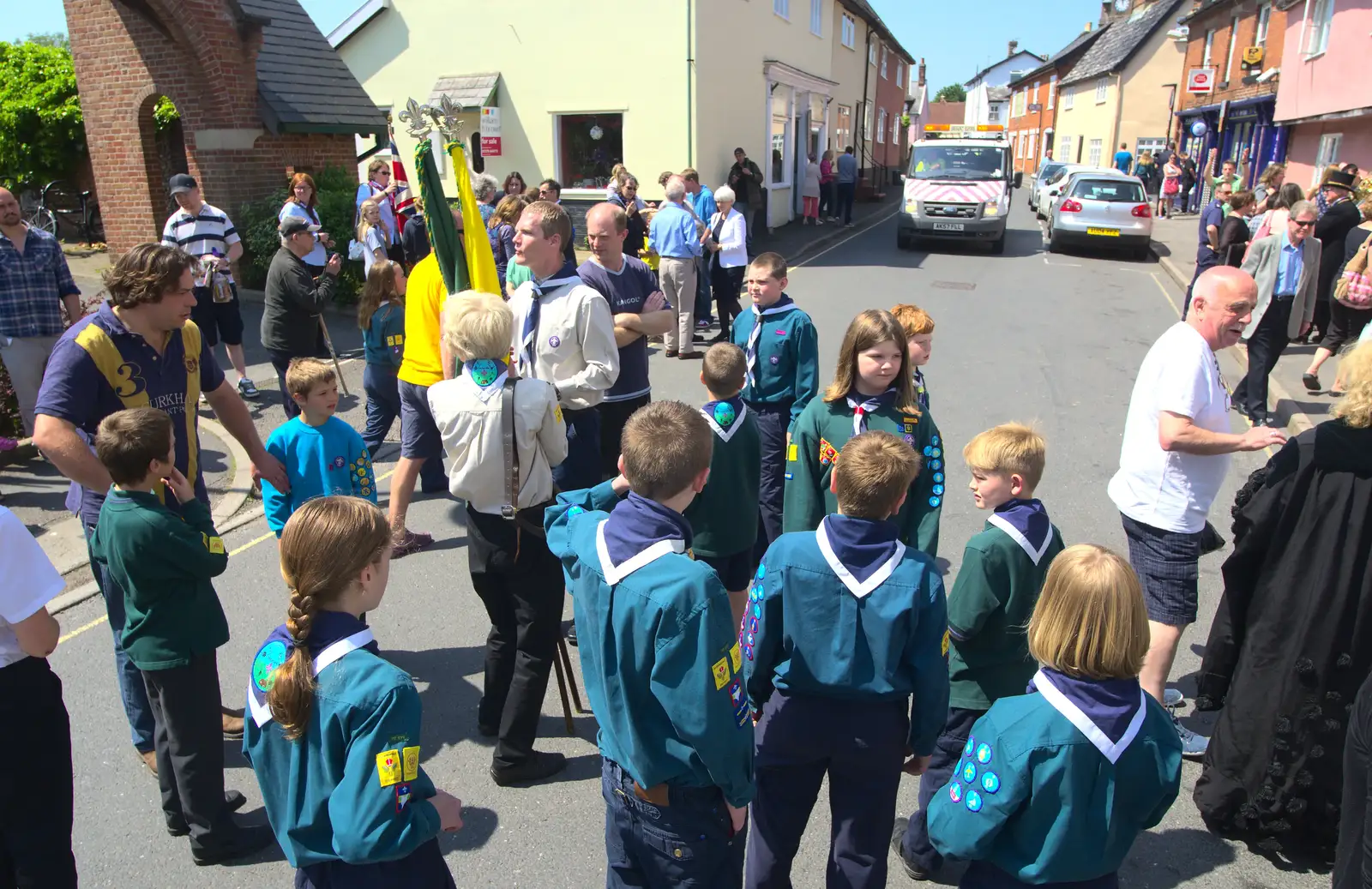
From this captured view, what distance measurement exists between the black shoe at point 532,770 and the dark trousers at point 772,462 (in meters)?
1.61

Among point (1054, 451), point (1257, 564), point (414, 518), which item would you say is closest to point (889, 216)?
point (1054, 451)

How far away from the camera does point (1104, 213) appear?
1812 centimetres

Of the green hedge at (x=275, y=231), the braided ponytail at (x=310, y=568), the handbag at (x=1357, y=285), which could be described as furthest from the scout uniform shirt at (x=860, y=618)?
the green hedge at (x=275, y=231)

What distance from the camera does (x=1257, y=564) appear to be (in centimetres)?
304

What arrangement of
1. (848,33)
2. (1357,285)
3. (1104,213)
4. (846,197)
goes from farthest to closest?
(848,33)
(846,197)
(1104,213)
(1357,285)

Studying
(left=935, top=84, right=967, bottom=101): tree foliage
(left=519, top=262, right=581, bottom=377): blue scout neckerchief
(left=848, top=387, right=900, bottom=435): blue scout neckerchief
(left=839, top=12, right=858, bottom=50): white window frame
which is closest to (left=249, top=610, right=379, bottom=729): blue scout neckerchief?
(left=848, top=387, right=900, bottom=435): blue scout neckerchief

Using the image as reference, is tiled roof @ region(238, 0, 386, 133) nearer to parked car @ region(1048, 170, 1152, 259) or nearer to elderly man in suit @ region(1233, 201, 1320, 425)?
elderly man in suit @ region(1233, 201, 1320, 425)

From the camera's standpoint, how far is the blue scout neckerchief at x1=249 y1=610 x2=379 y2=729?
1.93 metres

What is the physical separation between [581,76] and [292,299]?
12.3 m

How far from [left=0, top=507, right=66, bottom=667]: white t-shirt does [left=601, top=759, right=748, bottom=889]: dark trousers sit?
1592 millimetres

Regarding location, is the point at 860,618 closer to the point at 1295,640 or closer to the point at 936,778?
the point at 936,778

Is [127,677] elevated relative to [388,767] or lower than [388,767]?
lower

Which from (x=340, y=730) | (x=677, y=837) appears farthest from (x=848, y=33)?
(x=340, y=730)

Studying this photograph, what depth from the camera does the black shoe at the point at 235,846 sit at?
312 cm
